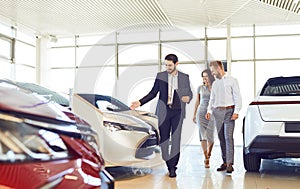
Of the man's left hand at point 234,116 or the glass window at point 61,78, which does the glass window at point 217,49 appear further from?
the man's left hand at point 234,116

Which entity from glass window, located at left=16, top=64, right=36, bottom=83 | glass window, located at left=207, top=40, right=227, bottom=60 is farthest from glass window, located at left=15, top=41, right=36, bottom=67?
glass window, located at left=207, top=40, right=227, bottom=60

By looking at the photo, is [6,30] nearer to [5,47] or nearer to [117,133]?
[5,47]

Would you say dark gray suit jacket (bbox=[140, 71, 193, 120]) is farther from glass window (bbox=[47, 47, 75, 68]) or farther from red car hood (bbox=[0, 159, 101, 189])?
glass window (bbox=[47, 47, 75, 68])

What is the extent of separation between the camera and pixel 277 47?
Result: 348 inches

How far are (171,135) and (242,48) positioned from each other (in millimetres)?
6034

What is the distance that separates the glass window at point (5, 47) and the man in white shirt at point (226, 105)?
22.6 ft

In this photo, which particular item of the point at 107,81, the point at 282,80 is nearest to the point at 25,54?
the point at 107,81

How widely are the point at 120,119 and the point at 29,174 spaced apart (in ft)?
8.34

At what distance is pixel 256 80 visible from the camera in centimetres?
904

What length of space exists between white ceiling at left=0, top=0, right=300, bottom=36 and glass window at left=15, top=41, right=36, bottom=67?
89 centimetres

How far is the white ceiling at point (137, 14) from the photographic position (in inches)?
282

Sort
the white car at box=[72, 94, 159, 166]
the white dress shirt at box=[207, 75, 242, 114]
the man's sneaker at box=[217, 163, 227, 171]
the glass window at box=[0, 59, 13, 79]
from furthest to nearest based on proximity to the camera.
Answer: the glass window at box=[0, 59, 13, 79]
the man's sneaker at box=[217, 163, 227, 171]
the white dress shirt at box=[207, 75, 242, 114]
the white car at box=[72, 94, 159, 166]

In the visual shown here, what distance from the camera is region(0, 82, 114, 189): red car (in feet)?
2.95

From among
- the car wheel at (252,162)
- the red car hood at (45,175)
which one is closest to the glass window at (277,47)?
the car wheel at (252,162)
